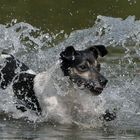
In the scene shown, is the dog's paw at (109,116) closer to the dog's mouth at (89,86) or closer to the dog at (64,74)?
the dog at (64,74)

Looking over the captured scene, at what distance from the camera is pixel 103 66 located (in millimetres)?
14547

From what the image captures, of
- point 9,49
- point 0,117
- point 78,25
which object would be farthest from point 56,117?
point 78,25

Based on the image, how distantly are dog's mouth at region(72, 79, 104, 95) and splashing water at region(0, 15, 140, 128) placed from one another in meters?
0.14

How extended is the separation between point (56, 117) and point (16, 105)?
85 cm

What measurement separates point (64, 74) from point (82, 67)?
0.90ft

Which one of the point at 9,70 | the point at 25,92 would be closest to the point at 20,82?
the point at 25,92

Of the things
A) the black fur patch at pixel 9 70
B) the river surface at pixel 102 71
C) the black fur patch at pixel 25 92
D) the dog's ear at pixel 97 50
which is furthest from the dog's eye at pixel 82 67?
the black fur patch at pixel 9 70

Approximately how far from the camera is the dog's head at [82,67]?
10219 mm

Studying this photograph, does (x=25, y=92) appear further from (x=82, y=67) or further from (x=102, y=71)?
(x=102, y=71)

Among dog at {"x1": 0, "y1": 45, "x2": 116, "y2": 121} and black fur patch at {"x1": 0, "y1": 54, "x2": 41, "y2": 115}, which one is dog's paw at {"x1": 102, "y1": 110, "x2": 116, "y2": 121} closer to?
dog at {"x1": 0, "y1": 45, "x2": 116, "y2": 121}

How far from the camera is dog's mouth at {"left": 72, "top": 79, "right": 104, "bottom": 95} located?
10.1 meters

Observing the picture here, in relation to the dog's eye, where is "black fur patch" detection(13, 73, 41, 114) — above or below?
below

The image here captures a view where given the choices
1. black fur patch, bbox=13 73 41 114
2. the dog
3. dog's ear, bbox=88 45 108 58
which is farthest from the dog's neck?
dog's ear, bbox=88 45 108 58

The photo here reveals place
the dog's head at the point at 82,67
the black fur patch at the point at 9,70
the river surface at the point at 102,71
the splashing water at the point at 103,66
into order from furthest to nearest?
the black fur patch at the point at 9,70
the splashing water at the point at 103,66
the dog's head at the point at 82,67
the river surface at the point at 102,71
